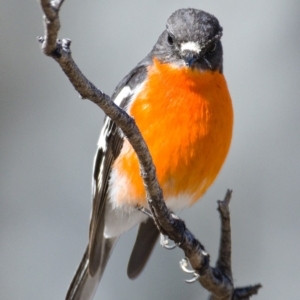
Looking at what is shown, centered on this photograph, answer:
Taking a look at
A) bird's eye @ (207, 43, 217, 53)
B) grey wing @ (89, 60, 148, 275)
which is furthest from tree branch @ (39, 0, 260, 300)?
bird's eye @ (207, 43, 217, 53)

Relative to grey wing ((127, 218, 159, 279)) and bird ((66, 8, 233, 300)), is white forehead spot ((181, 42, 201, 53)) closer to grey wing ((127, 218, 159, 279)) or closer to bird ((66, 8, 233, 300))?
bird ((66, 8, 233, 300))

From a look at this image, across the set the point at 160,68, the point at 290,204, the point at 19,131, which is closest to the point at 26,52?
the point at 19,131

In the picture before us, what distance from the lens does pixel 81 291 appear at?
5816 mm

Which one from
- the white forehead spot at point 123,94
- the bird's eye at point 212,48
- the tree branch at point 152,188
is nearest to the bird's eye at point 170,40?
the bird's eye at point 212,48

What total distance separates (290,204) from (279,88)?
52.5 inches

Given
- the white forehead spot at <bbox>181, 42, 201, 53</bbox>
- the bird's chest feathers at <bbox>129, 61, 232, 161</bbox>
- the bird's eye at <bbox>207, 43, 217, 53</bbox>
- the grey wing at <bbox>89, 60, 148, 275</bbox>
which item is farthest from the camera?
the grey wing at <bbox>89, 60, 148, 275</bbox>

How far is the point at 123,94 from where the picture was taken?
5.30 metres

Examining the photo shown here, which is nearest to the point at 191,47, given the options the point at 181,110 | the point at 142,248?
the point at 181,110

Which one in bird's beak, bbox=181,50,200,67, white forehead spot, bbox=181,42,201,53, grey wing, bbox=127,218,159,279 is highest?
white forehead spot, bbox=181,42,201,53

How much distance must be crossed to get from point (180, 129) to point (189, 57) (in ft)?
1.71

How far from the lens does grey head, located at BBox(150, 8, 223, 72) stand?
16.4 ft

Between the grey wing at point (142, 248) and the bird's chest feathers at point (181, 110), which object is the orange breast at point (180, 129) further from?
the grey wing at point (142, 248)

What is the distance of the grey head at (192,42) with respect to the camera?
4.99m

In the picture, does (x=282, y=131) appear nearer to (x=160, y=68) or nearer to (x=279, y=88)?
(x=279, y=88)
